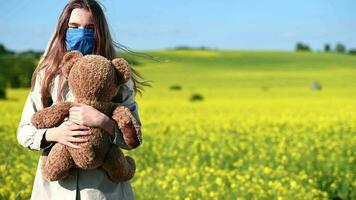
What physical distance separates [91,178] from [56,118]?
0.99 feet

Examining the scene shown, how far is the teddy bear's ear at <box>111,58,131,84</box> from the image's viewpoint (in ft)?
11.3

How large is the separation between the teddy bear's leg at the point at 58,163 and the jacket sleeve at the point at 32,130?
0.23 ft

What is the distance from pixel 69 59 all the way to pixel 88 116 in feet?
0.95

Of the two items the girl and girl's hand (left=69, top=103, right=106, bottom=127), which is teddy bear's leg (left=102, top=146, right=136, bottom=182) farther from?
girl's hand (left=69, top=103, right=106, bottom=127)

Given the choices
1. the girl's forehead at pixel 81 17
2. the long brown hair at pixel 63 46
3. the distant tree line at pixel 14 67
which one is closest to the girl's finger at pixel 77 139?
the long brown hair at pixel 63 46

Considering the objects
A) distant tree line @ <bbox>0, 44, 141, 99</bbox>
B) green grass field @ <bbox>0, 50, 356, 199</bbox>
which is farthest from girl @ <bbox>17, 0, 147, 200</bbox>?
distant tree line @ <bbox>0, 44, 141, 99</bbox>

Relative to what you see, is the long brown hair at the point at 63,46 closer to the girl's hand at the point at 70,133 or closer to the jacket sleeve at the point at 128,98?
the jacket sleeve at the point at 128,98

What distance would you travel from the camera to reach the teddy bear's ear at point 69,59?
349 centimetres

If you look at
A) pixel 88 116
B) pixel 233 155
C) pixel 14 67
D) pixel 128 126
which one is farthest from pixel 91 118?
pixel 14 67

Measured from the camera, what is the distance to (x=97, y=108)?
3.45 metres

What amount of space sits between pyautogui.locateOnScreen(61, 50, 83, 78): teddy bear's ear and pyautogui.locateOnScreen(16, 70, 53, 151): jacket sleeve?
18cm

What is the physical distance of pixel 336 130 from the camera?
43.5ft

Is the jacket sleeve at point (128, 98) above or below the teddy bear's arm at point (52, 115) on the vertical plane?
above

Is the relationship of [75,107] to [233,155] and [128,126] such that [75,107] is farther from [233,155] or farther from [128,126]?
[233,155]
